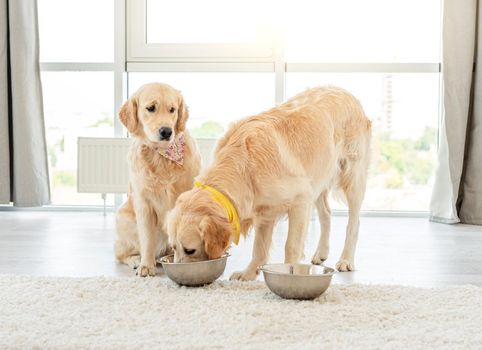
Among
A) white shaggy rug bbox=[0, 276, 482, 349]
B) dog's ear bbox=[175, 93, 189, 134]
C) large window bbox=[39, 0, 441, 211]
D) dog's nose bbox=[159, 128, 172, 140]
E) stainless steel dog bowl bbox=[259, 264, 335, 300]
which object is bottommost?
white shaggy rug bbox=[0, 276, 482, 349]

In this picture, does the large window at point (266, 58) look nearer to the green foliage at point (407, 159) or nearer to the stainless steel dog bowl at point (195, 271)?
the green foliage at point (407, 159)

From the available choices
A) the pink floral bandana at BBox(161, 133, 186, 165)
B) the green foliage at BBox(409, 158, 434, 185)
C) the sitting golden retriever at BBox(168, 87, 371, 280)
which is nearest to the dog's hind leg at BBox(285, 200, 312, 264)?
the sitting golden retriever at BBox(168, 87, 371, 280)

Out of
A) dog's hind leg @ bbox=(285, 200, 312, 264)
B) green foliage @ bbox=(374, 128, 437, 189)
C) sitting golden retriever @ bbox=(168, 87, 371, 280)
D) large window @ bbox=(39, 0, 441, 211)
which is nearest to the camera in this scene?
sitting golden retriever @ bbox=(168, 87, 371, 280)

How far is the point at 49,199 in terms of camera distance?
190 inches

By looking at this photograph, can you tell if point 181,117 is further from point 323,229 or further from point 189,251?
point 323,229

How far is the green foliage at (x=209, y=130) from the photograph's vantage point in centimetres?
502

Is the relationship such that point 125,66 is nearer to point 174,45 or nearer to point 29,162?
point 174,45

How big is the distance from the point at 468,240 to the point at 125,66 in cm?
292

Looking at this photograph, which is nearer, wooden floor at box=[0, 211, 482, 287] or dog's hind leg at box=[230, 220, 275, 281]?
dog's hind leg at box=[230, 220, 275, 281]

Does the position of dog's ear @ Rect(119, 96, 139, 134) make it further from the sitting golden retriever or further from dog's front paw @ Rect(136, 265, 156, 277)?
dog's front paw @ Rect(136, 265, 156, 277)

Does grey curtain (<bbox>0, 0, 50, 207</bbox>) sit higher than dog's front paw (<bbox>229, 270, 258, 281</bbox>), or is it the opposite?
grey curtain (<bbox>0, 0, 50, 207</bbox>)

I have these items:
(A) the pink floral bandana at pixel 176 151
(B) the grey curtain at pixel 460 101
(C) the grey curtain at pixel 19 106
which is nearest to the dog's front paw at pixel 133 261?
(A) the pink floral bandana at pixel 176 151

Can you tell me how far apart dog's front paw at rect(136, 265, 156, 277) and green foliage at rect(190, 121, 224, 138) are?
2.54 m

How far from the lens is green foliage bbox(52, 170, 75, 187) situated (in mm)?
5121
